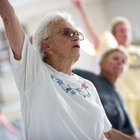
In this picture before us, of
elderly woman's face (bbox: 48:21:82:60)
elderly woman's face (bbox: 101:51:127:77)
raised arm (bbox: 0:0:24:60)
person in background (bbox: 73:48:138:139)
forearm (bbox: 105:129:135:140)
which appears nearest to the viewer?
raised arm (bbox: 0:0:24:60)

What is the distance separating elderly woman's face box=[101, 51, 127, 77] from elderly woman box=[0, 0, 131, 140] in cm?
85

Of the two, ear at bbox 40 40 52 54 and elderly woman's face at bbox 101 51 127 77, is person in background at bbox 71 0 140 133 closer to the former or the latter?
elderly woman's face at bbox 101 51 127 77

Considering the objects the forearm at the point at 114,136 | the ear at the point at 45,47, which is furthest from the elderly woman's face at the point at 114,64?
the ear at the point at 45,47

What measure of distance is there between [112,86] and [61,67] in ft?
2.86

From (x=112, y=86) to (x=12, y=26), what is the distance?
1065 mm

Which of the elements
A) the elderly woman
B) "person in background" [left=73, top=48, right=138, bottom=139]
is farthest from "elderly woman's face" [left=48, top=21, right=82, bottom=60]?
"person in background" [left=73, top=48, right=138, bottom=139]

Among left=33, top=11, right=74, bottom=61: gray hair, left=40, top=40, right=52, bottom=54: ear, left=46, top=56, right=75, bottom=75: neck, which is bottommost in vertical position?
left=46, top=56, right=75, bottom=75: neck

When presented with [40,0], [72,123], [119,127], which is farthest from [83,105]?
[40,0]

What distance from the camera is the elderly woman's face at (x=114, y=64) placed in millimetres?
1988

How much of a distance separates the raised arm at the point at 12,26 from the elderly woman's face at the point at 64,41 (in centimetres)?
13

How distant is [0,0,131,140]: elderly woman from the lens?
1029 millimetres

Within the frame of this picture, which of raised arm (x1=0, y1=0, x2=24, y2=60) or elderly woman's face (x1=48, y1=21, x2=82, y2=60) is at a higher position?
raised arm (x1=0, y1=0, x2=24, y2=60)

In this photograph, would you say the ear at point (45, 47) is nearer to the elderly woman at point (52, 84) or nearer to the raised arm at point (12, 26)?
the elderly woman at point (52, 84)

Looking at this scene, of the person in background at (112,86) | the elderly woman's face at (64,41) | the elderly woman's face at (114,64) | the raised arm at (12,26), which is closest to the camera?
the raised arm at (12,26)
